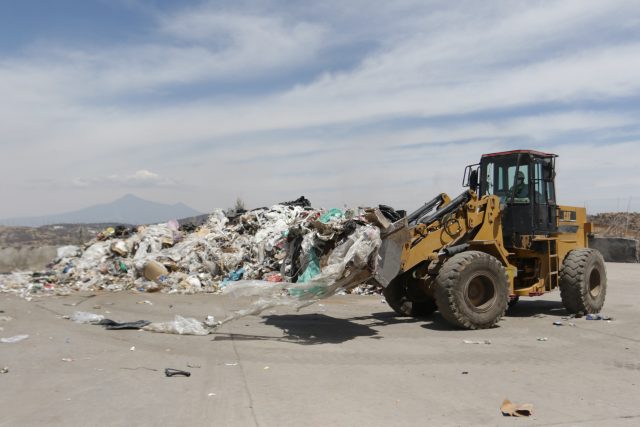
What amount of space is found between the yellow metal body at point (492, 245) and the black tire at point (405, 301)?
529mm

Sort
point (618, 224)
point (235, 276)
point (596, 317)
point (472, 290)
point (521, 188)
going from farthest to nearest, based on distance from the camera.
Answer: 1. point (618, 224)
2. point (235, 276)
3. point (521, 188)
4. point (596, 317)
5. point (472, 290)

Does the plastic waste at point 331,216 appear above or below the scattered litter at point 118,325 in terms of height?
above

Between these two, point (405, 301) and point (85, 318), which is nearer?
point (85, 318)

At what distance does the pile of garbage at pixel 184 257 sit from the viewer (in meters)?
14.2

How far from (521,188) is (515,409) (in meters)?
5.78

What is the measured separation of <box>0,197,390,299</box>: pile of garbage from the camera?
14234mm

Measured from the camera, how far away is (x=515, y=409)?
473 centimetres

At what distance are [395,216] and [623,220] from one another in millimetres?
25889

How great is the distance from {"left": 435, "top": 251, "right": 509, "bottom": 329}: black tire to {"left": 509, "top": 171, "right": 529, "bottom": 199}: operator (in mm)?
1643

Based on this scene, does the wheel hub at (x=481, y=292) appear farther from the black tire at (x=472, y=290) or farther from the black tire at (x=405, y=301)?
the black tire at (x=405, y=301)

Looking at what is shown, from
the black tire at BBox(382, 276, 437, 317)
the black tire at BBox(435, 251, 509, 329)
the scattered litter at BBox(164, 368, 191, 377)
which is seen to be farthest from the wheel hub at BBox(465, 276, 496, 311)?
the scattered litter at BBox(164, 368, 191, 377)

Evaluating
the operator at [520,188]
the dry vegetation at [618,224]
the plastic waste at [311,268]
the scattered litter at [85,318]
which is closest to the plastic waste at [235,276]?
the scattered litter at [85,318]

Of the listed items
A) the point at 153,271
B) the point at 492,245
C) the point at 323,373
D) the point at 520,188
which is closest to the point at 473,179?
the point at 520,188

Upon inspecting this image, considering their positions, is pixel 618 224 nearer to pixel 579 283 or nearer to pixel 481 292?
pixel 579 283
